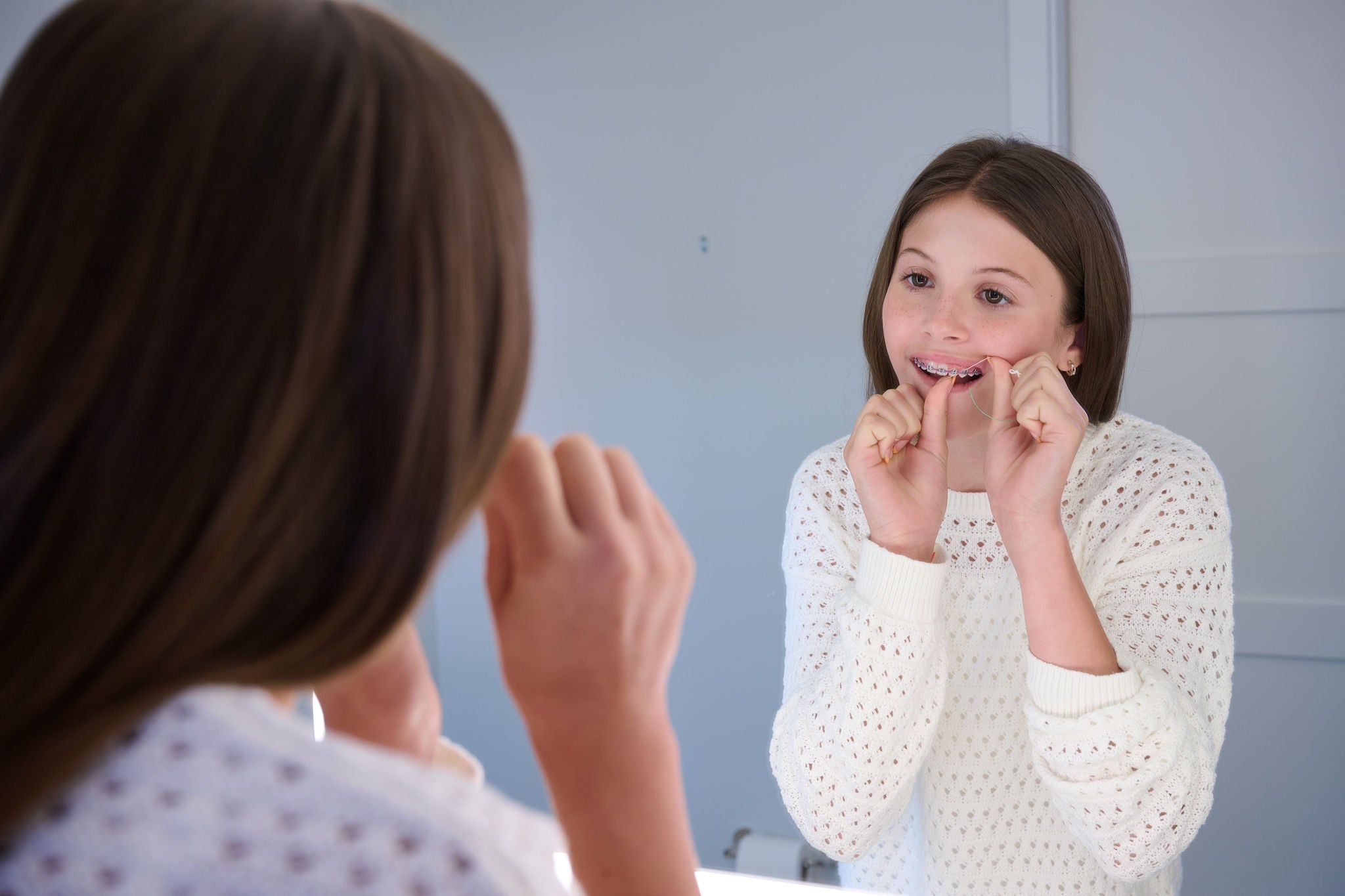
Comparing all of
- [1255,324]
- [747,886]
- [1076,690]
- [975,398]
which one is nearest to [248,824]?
[747,886]

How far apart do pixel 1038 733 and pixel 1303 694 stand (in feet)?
3.25

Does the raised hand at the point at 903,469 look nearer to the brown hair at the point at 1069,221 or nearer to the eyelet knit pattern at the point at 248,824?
the brown hair at the point at 1069,221

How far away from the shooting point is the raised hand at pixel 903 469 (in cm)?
104

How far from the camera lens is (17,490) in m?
0.28

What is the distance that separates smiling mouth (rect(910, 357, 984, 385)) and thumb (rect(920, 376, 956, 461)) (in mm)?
38

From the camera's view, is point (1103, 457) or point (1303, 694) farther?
point (1303, 694)

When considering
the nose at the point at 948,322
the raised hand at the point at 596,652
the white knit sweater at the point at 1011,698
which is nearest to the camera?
the raised hand at the point at 596,652

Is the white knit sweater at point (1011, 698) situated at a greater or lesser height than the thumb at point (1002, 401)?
lesser

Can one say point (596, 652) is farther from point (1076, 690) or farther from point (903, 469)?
point (903, 469)

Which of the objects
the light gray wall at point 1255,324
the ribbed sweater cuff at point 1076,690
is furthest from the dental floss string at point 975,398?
the light gray wall at point 1255,324

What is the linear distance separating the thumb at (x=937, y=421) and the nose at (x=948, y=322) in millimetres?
48

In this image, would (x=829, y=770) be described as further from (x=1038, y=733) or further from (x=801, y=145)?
(x=801, y=145)

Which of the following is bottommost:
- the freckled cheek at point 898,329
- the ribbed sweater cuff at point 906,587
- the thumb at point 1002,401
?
the ribbed sweater cuff at point 906,587

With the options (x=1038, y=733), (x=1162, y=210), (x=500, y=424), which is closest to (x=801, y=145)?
(x=1162, y=210)
